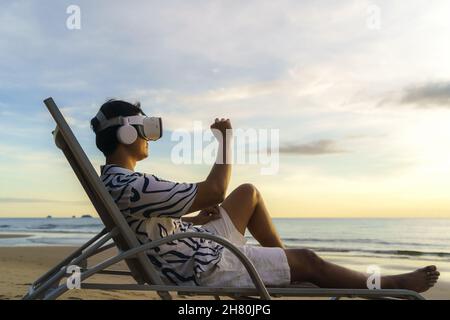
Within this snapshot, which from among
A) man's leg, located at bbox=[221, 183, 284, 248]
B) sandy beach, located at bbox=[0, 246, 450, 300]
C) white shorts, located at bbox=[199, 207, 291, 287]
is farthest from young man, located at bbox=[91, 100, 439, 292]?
sandy beach, located at bbox=[0, 246, 450, 300]

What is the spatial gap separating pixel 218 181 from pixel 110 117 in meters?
0.72

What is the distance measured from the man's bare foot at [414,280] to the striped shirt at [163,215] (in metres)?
0.95

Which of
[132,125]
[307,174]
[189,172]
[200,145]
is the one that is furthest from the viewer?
[307,174]

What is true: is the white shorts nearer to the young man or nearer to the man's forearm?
the young man

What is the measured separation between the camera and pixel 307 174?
20.2 meters

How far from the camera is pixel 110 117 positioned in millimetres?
3002

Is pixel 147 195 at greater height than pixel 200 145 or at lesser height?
lesser

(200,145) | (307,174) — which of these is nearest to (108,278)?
(200,145)

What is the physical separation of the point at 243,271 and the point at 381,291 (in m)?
0.67

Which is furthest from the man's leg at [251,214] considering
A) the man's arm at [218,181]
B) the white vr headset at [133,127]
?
the white vr headset at [133,127]

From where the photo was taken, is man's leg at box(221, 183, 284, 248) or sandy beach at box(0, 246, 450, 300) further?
sandy beach at box(0, 246, 450, 300)

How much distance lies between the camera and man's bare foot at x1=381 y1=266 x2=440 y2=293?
302 cm

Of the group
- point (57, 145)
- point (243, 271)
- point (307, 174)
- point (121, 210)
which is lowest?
point (243, 271)
